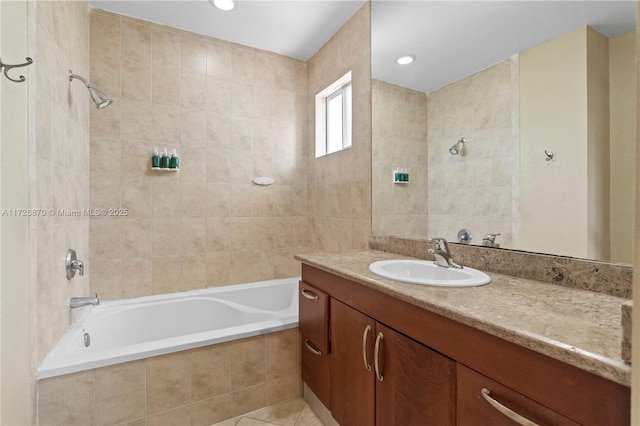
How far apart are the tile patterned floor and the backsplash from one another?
1.16 meters

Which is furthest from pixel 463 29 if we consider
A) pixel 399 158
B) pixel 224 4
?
pixel 224 4

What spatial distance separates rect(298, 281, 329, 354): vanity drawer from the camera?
1.44 meters

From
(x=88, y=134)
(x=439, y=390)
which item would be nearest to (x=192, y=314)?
(x=88, y=134)

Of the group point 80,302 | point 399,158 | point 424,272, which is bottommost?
point 80,302

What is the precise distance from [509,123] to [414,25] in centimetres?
90

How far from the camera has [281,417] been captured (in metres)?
1.62

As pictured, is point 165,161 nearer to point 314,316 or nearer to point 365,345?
point 314,316

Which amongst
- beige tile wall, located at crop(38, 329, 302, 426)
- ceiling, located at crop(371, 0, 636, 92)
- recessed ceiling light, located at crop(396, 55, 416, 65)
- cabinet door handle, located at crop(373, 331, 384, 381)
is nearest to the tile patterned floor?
beige tile wall, located at crop(38, 329, 302, 426)

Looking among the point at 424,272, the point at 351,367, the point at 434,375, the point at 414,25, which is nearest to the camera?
the point at 434,375

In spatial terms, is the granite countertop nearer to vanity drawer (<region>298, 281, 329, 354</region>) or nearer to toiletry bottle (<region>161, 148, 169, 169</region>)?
vanity drawer (<region>298, 281, 329, 354</region>)

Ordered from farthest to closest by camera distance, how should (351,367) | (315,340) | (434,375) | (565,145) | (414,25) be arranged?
1. (414,25)
2. (315,340)
3. (351,367)
4. (565,145)
5. (434,375)

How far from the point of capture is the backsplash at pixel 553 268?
87 centimetres

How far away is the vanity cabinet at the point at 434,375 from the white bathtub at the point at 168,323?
56 cm

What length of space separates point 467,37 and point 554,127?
676 mm
